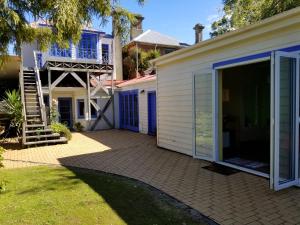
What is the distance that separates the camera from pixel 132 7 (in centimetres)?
532

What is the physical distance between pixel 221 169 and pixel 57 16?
491cm

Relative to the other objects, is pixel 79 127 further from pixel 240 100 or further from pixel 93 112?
pixel 240 100

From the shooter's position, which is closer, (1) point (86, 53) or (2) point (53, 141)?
(2) point (53, 141)

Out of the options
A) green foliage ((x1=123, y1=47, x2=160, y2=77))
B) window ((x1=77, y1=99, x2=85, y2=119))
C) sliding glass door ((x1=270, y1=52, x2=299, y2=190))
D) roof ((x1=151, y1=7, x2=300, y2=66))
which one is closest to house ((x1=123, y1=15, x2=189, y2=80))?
green foliage ((x1=123, y1=47, x2=160, y2=77))

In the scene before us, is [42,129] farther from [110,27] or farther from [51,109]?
[110,27]

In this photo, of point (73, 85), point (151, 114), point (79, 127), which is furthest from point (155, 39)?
point (151, 114)

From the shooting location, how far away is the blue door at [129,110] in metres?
14.8

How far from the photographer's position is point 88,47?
59.0 feet

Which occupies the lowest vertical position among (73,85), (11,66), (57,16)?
(73,85)

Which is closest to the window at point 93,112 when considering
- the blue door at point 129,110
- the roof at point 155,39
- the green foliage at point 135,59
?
the blue door at point 129,110

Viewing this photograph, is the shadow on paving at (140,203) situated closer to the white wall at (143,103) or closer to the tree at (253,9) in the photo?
the white wall at (143,103)

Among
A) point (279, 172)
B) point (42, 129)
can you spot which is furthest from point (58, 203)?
point (42, 129)

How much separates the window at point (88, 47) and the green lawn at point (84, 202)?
42.1 feet

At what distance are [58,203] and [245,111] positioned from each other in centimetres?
796
